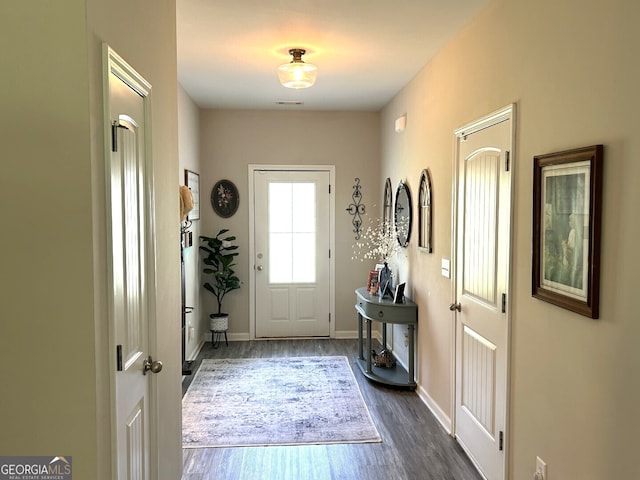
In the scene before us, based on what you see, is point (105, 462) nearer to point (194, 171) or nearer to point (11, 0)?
point (11, 0)

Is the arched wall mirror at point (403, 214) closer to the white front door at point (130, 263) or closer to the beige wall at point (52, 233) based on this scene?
the white front door at point (130, 263)

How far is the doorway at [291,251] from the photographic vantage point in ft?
19.4

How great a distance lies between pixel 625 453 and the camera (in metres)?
1.70

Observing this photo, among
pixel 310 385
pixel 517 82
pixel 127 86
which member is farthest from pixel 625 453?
pixel 310 385

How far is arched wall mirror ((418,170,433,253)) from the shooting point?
3.96 meters

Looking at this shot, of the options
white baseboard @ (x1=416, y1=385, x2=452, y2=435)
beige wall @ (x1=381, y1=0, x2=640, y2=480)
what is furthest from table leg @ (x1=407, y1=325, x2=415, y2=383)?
beige wall @ (x1=381, y1=0, x2=640, y2=480)

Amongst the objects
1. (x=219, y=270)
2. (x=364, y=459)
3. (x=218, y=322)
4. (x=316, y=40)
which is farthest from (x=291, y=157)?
(x=364, y=459)

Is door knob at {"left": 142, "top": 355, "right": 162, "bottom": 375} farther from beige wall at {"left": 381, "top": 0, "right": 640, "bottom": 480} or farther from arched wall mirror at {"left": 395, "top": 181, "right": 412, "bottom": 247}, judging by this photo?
arched wall mirror at {"left": 395, "top": 181, "right": 412, "bottom": 247}

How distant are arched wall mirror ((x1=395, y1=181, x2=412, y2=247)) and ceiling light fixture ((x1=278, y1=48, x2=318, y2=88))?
60.0 inches

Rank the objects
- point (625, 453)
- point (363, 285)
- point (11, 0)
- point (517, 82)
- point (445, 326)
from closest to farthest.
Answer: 1. point (11, 0)
2. point (625, 453)
3. point (517, 82)
4. point (445, 326)
5. point (363, 285)

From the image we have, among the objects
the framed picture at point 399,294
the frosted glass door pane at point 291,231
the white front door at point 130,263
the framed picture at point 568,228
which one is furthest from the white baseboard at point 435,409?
the frosted glass door pane at point 291,231

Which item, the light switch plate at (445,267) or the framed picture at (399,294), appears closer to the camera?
the light switch plate at (445,267)

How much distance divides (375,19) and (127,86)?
5.77 ft

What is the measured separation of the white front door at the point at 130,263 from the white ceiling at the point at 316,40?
1.20 metres
